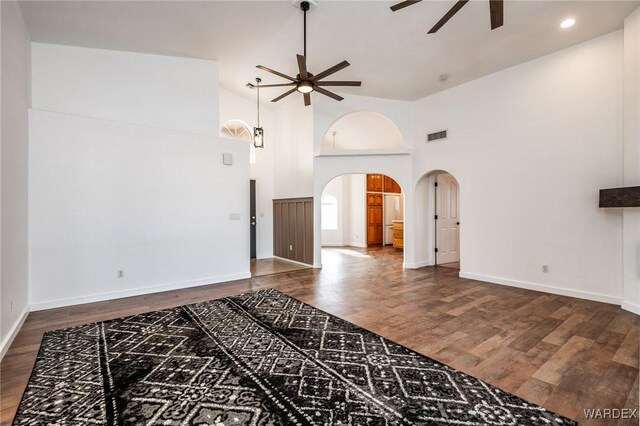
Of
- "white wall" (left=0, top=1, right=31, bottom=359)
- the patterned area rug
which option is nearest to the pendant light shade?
"white wall" (left=0, top=1, right=31, bottom=359)

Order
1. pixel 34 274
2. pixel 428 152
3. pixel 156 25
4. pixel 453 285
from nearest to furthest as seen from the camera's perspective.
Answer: pixel 34 274 → pixel 156 25 → pixel 453 285 → pixel 428 152

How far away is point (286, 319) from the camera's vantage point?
138 inches

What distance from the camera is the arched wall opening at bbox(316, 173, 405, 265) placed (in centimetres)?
1089

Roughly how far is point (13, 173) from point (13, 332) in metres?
1.73

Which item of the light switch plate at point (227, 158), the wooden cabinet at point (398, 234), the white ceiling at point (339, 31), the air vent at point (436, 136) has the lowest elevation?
the wooden cabinet at point (398, 234)

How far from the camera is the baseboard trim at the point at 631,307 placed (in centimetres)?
359

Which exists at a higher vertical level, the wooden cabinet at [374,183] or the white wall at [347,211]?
the wooden cabinet at [374,183]

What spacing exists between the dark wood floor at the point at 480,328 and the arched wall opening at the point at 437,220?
1246mm

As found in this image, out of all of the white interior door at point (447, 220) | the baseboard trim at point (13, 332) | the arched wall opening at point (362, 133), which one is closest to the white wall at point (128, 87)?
the baseboard trim at point (13, 332)

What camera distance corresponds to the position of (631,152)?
3.71 meters

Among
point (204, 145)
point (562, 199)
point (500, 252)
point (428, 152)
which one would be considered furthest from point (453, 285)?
point (204, 145)

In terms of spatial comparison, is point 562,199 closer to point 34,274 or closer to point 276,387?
point 276,387

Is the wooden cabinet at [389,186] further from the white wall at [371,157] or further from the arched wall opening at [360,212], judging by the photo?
the white wall at [371,157]

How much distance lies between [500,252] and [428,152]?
2502 millimetres
